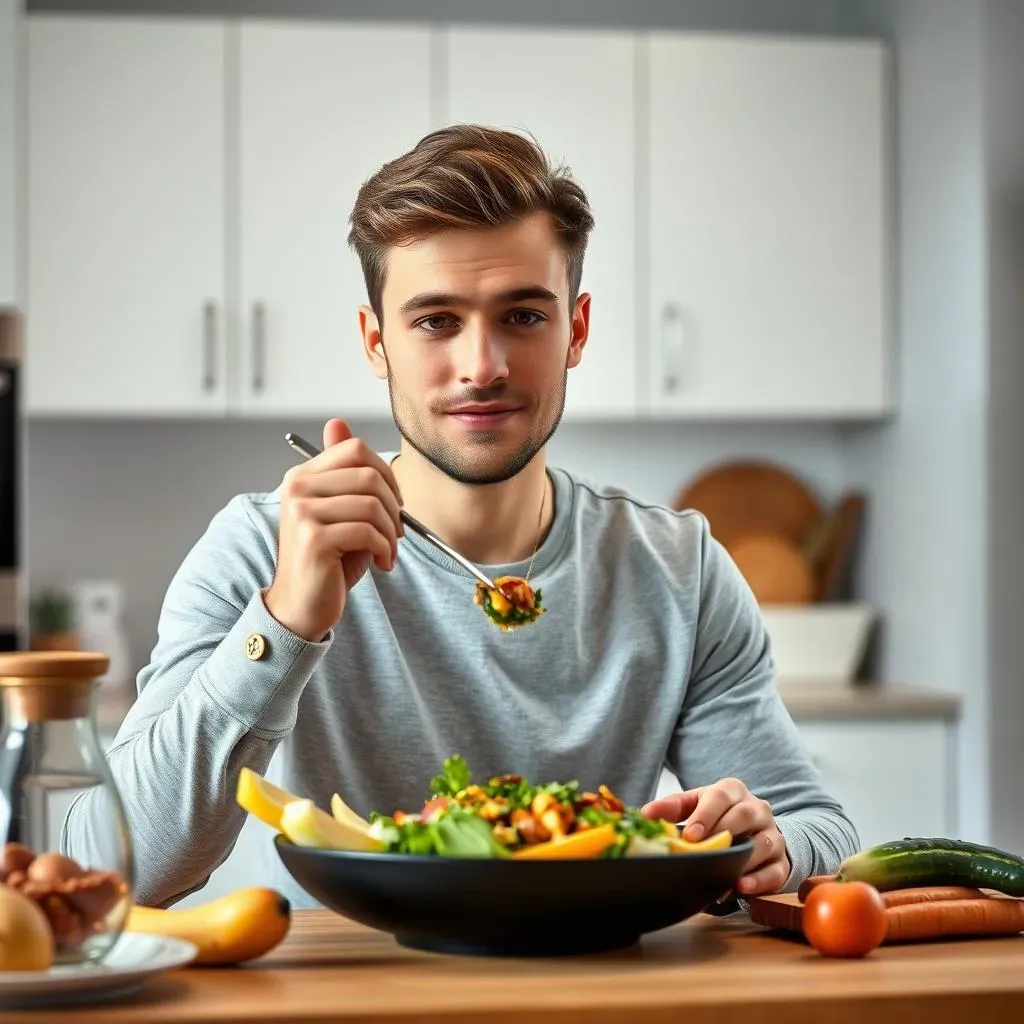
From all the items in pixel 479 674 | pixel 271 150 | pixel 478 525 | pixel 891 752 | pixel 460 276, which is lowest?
pixel 891 752

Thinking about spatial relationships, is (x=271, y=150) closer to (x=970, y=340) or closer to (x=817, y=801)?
(x=970, y=340)

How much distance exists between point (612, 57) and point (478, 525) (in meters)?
2.00

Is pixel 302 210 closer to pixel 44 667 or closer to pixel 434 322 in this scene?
pixel 434 322

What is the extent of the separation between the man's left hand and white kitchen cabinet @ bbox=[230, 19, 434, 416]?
2211 mm

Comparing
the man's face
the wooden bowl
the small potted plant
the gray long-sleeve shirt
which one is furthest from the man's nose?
the wooden bowl

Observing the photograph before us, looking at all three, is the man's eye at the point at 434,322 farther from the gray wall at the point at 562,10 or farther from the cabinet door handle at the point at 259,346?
the gray wall at the point at 562,10

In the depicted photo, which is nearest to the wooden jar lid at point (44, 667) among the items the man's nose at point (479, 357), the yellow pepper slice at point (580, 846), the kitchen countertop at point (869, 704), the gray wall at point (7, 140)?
the yellow pepper slice at point (580, 846)

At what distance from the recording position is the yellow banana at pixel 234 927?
1066 mm

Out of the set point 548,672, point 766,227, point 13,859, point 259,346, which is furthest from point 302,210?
point 13,859

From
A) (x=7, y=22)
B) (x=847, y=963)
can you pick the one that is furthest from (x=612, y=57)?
(x=847, y=963)

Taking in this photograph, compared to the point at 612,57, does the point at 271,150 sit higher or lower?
lower

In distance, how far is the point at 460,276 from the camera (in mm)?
1723

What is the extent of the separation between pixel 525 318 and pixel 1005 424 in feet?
5.78

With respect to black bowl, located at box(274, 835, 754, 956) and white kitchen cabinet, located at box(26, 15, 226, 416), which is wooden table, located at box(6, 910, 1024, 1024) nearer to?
black bowl, located at box(274, 835, 754, 956)
